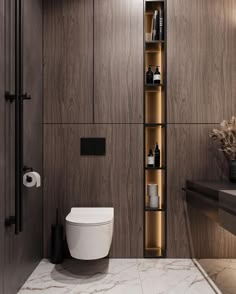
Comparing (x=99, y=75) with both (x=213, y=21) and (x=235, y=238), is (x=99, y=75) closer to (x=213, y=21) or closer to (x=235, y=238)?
(x=213, y=21)

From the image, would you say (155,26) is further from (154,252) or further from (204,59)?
(154,252)

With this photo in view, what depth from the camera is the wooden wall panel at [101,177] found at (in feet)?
10.1

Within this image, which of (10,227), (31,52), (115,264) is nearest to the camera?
(10,227)

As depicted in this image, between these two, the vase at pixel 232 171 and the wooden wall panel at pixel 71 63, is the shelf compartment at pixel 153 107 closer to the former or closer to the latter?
the wooden wall panel at pixel 71 63

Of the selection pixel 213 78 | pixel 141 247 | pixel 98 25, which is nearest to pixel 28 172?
pixel 141 247

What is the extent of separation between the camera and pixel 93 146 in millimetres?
3102

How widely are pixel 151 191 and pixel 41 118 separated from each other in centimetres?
126

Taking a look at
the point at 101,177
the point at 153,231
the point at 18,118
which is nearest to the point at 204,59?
the point at 101,177

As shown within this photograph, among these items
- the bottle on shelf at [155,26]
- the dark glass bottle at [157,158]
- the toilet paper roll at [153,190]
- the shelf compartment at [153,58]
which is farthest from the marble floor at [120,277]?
the bottle on shelf at [155,26]

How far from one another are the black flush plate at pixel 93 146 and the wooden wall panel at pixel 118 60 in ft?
0.89

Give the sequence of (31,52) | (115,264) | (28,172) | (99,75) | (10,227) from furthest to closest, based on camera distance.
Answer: (99,75)
(115,264)
(31,52)
(28,172)
(10,227)

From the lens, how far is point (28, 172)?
252cm

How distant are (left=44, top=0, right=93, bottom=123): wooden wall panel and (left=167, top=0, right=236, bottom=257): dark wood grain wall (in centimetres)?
78

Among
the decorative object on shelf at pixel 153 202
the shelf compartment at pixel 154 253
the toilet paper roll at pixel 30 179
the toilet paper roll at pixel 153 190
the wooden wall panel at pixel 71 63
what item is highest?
the wooden wall panel at pixel 71 63
